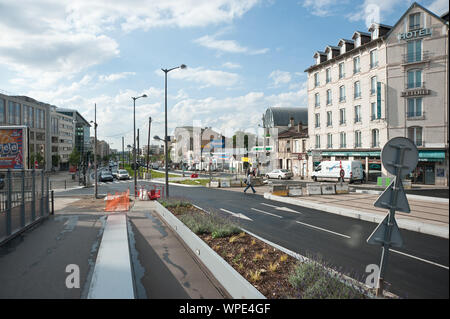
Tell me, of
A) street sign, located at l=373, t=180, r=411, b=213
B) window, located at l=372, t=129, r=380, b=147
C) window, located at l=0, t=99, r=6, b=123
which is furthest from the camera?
window, located at l=0, t=99, r=6, b=123

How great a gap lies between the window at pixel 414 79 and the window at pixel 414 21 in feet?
1.43

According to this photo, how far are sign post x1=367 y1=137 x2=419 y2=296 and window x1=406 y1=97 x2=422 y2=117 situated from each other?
0.95 ft

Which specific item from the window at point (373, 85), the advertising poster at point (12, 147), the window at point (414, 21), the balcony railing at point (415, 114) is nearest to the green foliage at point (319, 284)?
the balcony railing at point (415, 114)

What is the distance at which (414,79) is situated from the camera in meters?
3.10

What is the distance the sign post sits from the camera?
128 inches

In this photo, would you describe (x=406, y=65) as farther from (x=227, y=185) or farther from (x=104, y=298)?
(x=227, y=185)

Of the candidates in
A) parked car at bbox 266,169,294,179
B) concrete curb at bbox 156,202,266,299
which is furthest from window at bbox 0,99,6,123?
concrete curb at bbox 156,202,266,299

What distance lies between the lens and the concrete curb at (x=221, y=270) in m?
4.54

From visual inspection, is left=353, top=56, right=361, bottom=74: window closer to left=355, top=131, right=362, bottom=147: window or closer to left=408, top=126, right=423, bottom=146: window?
left=355, top=131, right=362, bottom=147: window

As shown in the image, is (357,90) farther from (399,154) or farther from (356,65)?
(399,154)

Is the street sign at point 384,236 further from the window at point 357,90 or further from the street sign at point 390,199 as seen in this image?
the window at point 357,90

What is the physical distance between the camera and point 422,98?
2973mm

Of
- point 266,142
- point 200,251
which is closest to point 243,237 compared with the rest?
point 200,251
